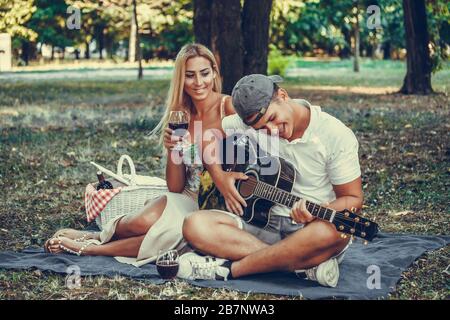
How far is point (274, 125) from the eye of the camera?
4859 millimetres

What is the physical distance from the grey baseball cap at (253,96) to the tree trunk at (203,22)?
637 cm

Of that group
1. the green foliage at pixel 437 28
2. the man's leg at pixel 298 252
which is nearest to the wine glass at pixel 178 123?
the man's leg at pixel 298 252

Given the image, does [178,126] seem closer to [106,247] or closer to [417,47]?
[106,247]

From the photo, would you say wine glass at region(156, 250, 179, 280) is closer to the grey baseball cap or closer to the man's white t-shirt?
the man's white t-shirt

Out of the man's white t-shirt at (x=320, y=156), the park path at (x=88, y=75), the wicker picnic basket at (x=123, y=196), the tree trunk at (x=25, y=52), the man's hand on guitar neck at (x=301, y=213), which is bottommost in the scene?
the park path at (x=88, y=75)

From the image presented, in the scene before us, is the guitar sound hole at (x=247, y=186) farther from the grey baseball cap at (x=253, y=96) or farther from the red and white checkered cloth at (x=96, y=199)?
the red and white checkered cloth at (x=96, y=199)

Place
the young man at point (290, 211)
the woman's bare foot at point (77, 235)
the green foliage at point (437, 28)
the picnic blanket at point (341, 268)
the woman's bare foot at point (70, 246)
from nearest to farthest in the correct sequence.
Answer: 1. the young man at point (290, 211)
2. the picnic blanket at point (341, 268)
3. the woman's bare foot at point (70, 246)
4. the woman's bare foot at point (77, 235)
5. the green foliage at point (437, 28)

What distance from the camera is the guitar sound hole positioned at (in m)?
5.14

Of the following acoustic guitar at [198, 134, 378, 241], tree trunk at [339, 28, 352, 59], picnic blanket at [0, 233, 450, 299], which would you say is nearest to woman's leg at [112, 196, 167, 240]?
picnic blanket at [0, 233, 450, 299]

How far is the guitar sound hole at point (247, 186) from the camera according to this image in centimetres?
514

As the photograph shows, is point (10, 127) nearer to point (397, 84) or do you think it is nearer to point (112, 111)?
point (112, 111)

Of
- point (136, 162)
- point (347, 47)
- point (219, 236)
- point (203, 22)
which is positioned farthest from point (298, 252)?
point (347, 47)

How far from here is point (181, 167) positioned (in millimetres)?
5574

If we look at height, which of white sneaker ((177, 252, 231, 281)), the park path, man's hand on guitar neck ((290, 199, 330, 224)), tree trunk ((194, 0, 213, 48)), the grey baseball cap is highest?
tree trunk ((194, 0, 213, 48))
